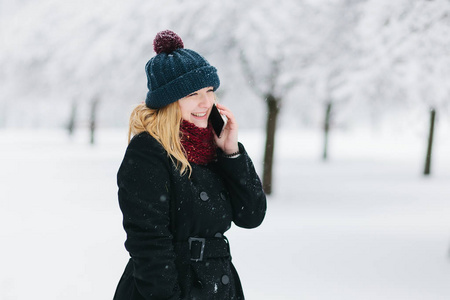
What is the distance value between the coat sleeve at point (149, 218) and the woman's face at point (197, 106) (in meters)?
0.24

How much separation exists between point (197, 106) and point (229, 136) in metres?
0.21

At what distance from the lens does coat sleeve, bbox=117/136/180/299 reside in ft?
5.95

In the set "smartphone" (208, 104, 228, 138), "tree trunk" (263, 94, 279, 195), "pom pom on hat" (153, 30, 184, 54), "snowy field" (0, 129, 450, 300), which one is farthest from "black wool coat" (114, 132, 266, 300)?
"tree trunk" (263, 94, 279, 195)

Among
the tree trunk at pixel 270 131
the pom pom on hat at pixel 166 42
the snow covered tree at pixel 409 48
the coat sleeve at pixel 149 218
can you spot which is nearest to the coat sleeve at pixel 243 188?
the coat sleeve at pixel 149 218

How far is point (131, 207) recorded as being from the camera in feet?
6.09

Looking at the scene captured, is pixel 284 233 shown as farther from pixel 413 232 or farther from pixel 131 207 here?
pixel 131 207

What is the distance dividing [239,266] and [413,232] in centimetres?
342

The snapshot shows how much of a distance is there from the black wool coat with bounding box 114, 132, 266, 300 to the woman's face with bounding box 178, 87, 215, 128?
0.20 metres

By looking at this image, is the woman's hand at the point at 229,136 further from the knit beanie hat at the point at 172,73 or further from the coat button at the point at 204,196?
the coat button at the point at 204,196

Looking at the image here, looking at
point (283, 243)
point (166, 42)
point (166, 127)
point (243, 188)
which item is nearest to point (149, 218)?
point (166, 127)

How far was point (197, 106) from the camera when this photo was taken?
81.7 inches

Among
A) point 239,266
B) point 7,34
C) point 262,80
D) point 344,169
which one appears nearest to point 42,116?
point 7,34

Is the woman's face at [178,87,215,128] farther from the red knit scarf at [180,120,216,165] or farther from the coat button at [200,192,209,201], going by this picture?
the coat button at [200,192,209,201]

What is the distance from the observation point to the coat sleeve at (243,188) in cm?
215
